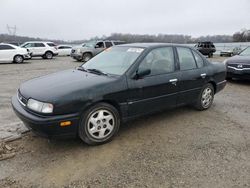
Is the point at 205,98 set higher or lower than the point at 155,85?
lower

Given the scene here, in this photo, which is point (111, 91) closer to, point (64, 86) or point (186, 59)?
point (64, 86)

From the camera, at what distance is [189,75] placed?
4816 millimetres

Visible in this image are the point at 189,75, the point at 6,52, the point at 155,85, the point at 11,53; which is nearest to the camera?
the point at 155,85

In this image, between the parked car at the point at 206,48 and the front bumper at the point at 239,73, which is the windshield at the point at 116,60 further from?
the parked car at the point at 206,48

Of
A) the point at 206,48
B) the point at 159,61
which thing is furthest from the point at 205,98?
the point at 206,48

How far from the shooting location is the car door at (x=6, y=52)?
1648cm

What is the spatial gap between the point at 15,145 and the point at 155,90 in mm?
2452

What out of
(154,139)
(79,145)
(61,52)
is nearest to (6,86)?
(79,145)

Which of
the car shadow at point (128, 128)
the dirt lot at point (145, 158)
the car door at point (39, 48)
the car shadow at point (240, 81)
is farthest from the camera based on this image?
the car door at point (39, 48)

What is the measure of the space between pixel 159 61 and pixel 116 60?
803 mm

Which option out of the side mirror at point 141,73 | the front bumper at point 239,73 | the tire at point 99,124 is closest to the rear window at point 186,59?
the side mirror at point 141,73

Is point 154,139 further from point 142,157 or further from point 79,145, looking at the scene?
point 79,145

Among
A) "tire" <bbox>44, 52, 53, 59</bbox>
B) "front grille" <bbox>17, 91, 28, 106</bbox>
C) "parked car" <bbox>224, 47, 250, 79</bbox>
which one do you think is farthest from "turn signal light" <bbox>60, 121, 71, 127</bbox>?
"tire" <bbox>44, 52, 53, 59</bbox>

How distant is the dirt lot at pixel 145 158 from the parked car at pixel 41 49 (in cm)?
1816
